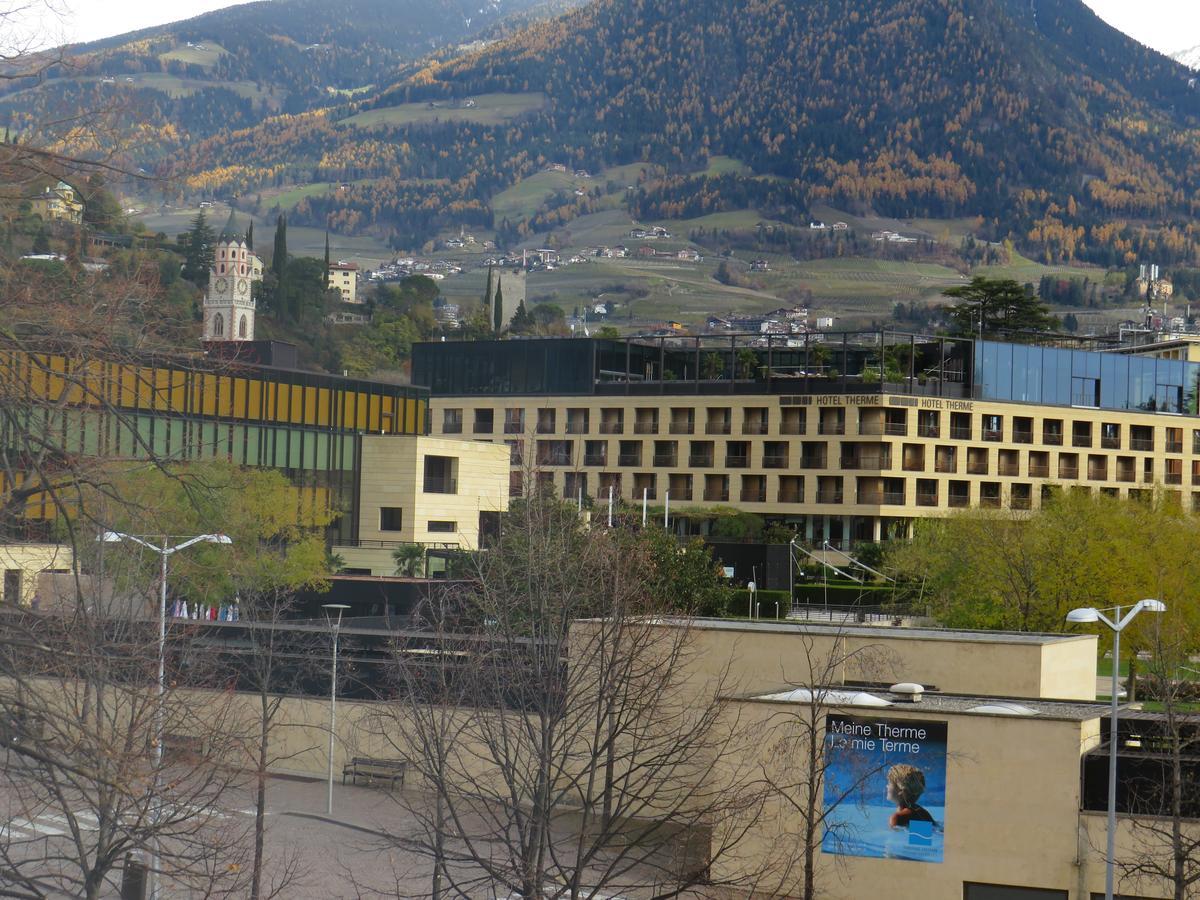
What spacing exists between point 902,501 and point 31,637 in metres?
95.5

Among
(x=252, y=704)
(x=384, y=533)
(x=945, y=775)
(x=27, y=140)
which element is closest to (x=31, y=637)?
(x=27, y=140)

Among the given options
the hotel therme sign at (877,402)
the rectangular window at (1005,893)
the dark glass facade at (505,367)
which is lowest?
the rectangular window at (1005,893)

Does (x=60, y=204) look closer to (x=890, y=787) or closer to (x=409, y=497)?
(x=890, y=787)

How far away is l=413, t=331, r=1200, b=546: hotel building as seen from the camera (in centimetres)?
10338

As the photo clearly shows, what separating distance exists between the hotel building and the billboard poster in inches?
2690

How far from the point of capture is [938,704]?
33000 mm

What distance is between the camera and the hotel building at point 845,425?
103 metres

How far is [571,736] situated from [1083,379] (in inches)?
3710

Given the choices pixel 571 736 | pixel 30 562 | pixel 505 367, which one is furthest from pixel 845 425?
pixel 571 736

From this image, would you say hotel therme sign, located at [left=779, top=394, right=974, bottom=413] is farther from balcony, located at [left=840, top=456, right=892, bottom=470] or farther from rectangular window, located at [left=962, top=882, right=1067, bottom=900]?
rectangular window, located at [left=962, top=882, right=1067, bottom=900]

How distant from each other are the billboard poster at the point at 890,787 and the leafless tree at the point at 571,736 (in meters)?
2.17

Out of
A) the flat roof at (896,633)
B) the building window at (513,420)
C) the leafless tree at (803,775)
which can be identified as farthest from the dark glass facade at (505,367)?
the leafless tree at (803,775)

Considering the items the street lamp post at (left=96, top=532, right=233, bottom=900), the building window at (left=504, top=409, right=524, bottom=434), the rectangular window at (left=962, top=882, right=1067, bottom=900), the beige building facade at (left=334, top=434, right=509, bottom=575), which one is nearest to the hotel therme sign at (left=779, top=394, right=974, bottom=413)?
the building window at (left=504, top=409, right=524, bottom=434)

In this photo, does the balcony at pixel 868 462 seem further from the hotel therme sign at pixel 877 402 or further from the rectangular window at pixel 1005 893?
the rectangular window at pixel 1005 893
